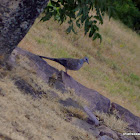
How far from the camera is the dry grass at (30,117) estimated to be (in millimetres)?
4807

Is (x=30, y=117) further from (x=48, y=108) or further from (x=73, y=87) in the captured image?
(x=73, y=87)

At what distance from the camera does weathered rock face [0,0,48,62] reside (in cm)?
626

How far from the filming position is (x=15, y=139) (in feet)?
14.6

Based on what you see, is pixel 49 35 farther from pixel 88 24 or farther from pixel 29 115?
pixel 29 115

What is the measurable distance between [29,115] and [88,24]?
10.3 feet

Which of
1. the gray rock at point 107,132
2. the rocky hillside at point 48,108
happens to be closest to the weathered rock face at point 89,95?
the rocky hillside at point 48,108

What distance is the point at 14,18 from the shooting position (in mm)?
6402

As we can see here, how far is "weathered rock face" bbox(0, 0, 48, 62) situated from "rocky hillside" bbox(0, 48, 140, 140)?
64 centimetres

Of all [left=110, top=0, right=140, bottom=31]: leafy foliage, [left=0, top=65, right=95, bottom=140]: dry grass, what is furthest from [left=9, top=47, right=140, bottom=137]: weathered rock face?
[left=110, top=0, right=140, bottom=31]: leafy foliage

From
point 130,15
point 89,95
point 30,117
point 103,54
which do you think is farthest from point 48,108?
point 130,15

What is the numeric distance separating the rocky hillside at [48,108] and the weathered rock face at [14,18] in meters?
0.64

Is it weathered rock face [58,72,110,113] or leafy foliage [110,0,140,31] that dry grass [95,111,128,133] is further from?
leafy foliage [110,0,140,31]

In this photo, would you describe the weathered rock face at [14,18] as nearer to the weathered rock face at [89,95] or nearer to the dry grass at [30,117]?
the dry grass at [30,117]

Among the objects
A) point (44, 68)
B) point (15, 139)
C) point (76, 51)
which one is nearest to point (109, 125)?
point (44, 68)
